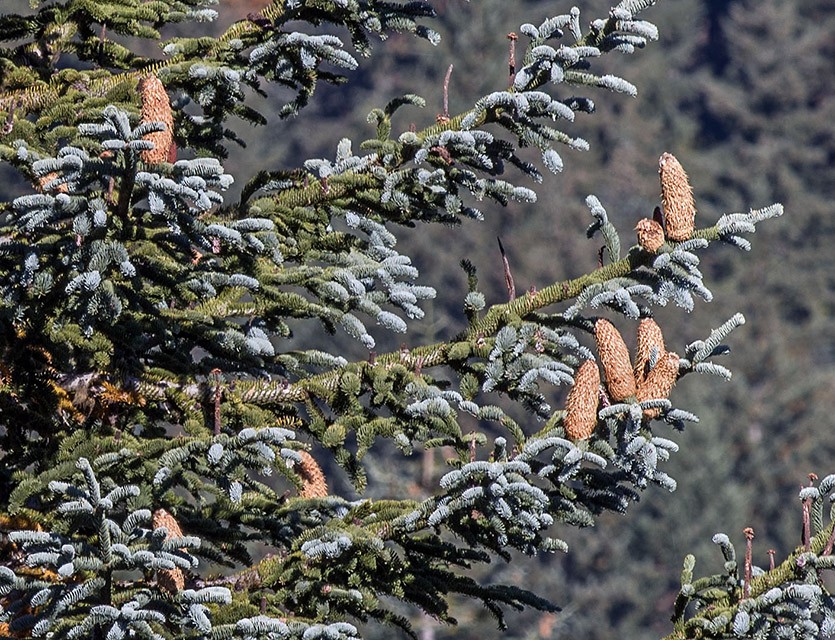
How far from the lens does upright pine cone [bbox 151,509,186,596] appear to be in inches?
193

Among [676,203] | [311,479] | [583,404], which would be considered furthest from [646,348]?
[311,479]

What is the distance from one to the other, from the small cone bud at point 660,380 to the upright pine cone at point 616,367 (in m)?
0.04

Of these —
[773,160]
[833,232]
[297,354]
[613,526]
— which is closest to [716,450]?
[613,526]

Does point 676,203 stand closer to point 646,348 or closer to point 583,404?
point 646,348

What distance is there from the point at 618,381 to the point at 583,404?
5.6 inches

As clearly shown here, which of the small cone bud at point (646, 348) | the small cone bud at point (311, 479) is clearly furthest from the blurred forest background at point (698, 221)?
the small cone bud at point (646, 348)

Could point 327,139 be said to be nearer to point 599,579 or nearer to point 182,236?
point 599,579

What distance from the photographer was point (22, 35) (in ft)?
20.3

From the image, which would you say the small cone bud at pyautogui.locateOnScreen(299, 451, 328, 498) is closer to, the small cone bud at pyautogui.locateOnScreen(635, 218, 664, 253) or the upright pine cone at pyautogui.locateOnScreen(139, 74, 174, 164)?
the upright pine cone at pyautogui.locateOnScreen(139, 74, 174, 164)

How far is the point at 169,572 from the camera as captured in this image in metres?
4.94

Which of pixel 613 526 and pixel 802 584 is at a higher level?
pixel 802 584

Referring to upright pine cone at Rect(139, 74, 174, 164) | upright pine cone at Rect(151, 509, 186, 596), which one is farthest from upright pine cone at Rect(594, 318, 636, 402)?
upright pine cone at Rect(139, 74, 174, 164)

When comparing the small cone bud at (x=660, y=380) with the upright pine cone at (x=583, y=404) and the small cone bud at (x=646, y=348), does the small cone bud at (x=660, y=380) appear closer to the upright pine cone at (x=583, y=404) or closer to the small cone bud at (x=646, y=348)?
the small cone bud at (x=646, y=348)

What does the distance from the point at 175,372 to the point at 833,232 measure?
6273cm
